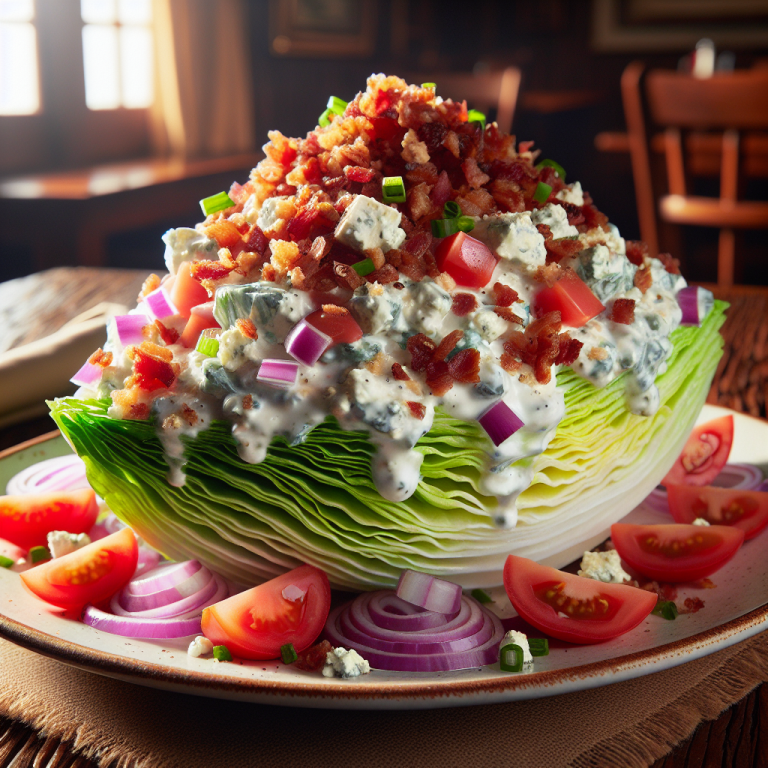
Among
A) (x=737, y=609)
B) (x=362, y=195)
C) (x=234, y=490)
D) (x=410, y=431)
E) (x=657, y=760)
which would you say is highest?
(x=362, y=195)

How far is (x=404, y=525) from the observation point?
5.27 feet

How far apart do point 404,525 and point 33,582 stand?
2.15ft

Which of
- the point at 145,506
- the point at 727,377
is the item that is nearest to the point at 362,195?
the point at 145,506

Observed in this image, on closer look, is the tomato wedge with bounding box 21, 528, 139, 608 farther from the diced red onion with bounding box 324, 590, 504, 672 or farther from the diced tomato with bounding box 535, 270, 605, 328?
the diced tomato with bounding box 535, 270, 605, 328

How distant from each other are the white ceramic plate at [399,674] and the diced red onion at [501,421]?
13.2 inches

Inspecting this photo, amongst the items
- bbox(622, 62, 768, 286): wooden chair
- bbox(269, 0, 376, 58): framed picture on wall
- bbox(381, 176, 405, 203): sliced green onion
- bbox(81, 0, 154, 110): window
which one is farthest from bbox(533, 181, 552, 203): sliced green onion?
bbox(269, 0, 376, 58): framed picture on wall

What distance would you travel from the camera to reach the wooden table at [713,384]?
1.29m

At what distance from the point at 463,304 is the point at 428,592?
0.51 metres

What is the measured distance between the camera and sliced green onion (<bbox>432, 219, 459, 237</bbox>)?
1.66 meters

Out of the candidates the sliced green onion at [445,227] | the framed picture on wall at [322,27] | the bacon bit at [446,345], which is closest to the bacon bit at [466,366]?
the bacon bit at [446,345]

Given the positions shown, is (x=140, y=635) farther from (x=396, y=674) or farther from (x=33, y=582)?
(x=396, y=674)

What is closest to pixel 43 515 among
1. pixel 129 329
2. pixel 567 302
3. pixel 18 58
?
pixel 129 329

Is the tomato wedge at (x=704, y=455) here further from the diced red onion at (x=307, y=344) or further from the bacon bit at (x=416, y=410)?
the diced red onion at (x=307, y=344)

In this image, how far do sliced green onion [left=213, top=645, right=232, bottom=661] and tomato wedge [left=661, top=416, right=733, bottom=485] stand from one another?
3.83ft
